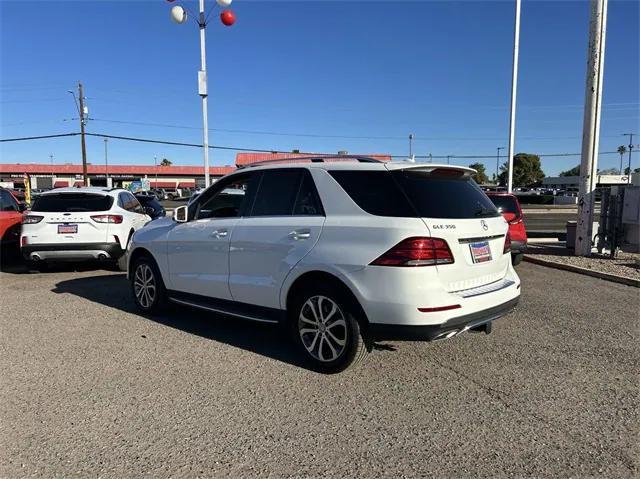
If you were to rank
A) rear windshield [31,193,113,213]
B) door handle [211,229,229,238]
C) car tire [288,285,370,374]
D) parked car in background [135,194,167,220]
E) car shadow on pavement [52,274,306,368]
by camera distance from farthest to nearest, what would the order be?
parked car in background [135,194,167,220] < rear windshield [31,193,113,213] < door handle [211,229,229,238] < car shadow on pavement [52,274,306,368] < car tire [288,285,370,374]

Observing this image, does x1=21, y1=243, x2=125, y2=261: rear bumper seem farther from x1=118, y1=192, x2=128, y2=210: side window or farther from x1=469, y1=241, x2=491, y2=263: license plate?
x1=469, y1=241, x2=491, y2=263: license plate

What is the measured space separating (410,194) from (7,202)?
9575 millimetres

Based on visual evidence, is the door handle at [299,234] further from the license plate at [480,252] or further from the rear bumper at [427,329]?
the license plate at [480,252]

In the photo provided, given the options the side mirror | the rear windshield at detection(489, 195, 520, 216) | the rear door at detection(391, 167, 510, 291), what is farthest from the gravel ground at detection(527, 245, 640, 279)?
the side mirror

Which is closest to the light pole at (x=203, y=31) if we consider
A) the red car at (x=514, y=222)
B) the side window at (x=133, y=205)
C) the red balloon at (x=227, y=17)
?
the red balloon at (x=227, y=17)

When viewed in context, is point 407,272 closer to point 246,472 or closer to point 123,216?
point 246,472

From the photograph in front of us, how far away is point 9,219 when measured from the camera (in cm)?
995

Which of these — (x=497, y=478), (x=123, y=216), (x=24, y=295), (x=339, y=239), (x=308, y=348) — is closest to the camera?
(x=497, y=478)

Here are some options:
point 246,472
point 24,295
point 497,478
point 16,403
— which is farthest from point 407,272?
point 24,295

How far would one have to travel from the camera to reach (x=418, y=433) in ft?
10.6

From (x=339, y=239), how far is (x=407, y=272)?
0.65 m

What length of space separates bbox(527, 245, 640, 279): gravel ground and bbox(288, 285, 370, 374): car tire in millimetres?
6621

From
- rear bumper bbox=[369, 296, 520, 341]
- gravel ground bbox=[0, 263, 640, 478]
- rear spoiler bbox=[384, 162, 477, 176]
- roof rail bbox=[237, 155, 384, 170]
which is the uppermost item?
roof rail bbox=[237, 155, 384, 170]

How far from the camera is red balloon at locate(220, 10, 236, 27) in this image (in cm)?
1393
